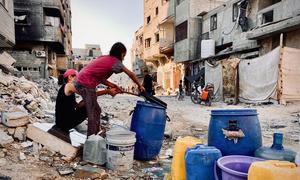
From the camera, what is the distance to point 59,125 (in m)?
4.19

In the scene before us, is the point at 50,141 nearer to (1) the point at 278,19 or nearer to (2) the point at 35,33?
(1) the point at 278,19

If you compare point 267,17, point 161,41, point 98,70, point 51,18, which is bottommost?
point 98,70

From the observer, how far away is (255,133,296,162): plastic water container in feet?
6.89

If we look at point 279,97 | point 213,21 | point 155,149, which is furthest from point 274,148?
point 213,21

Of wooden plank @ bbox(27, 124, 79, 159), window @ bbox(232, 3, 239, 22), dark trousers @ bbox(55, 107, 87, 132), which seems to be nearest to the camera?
wooden plank @ bbox(27, 124, 79, 159)

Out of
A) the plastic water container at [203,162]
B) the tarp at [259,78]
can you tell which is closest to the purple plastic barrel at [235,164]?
the plastic water container at [203,162]

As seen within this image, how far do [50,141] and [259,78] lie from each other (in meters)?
10.4

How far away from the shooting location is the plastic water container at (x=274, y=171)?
1.60 m

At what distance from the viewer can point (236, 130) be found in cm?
240

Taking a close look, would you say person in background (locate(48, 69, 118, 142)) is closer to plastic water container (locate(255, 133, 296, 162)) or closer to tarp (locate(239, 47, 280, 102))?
plastic water container (locate(255, 133, 296, 162))

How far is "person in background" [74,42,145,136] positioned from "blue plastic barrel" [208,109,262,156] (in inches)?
60.1

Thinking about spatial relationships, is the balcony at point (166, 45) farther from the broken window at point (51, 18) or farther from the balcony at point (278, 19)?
the balcony at point (278, 19)

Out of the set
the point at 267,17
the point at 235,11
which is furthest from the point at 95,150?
the point at 235,11

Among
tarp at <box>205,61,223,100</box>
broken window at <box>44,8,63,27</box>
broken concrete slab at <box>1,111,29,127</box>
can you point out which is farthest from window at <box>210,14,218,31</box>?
broken concrete slab at <box>1,111,29,127</box>
